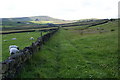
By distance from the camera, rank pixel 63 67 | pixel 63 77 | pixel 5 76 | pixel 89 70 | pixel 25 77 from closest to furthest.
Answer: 1. pixel 5 76
2. pixel 25 77
3. pixel 63 77
4. pixel 89 70
5. pixel 63 67

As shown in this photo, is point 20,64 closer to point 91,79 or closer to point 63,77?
point 63,77

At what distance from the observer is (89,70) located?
49.8ft

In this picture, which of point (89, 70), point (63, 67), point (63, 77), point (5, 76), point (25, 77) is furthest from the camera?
point (63, 67)

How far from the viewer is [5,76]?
407 inches

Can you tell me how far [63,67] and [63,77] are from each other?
2969 millimetres

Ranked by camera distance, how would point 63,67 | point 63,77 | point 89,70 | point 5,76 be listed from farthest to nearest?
point 63,67 < point 89,70 < point 63,77 < point 5,76

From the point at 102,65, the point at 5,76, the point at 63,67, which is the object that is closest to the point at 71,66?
the point at 63,67

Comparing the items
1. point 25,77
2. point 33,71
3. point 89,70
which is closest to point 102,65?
point 89,70

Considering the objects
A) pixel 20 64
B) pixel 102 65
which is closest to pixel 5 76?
pixel 20 64

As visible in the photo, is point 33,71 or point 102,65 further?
point 102,65

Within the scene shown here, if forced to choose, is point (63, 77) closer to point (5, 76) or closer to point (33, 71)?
point (33, 71)

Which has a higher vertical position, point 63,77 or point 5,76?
point 5,76

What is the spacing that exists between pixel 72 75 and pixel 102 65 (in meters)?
4.71

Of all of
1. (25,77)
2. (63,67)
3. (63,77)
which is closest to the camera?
(25,77)
